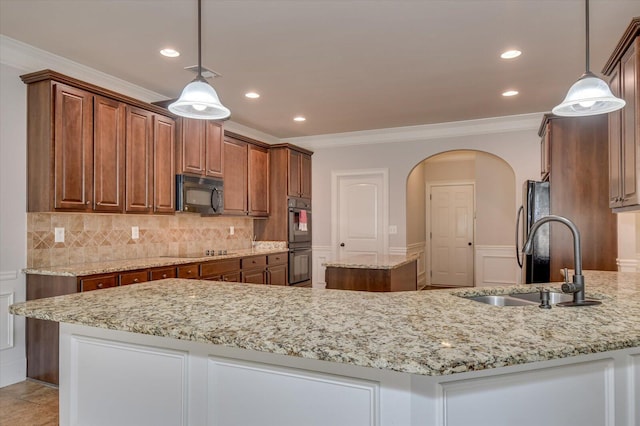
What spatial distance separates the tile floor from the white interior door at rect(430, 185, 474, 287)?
→ 21.7 feet

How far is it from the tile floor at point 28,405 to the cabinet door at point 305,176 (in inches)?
161

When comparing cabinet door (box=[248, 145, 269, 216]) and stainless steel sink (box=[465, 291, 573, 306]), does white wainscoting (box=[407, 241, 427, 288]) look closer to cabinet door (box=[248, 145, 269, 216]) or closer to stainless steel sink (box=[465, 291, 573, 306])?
cabinet door (box=[248, 145, 269, 216])

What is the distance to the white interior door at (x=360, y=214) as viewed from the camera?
20.3 feet

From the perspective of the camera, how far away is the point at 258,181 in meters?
5.79

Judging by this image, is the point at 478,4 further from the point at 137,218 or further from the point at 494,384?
the point at 137,218

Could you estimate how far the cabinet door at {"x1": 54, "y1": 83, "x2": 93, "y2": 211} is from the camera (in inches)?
122

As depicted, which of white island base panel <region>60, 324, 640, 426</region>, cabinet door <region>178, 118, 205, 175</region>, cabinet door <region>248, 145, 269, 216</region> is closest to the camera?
white island base panel <region>60, 324, 640, 426</region>

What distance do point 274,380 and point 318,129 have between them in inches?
200

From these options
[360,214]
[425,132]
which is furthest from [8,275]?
[425,132]

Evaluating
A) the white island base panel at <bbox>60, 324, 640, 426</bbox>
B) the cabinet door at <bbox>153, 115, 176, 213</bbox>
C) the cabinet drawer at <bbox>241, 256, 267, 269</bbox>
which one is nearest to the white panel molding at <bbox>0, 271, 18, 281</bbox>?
the cabinet door at <bbox>153, 115, 176, 213</bbox>

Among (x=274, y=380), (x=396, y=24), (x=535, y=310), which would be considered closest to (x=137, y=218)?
(x=396, y=24)

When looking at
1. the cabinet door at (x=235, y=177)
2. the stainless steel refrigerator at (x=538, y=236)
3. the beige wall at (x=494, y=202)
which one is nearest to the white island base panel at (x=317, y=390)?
the stainless steel refrigerator at (x=538, y=236)

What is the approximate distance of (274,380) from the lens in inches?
52.3

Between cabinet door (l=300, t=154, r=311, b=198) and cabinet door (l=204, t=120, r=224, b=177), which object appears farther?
cabinet door (l=300, t=154, r=311, b=198)
